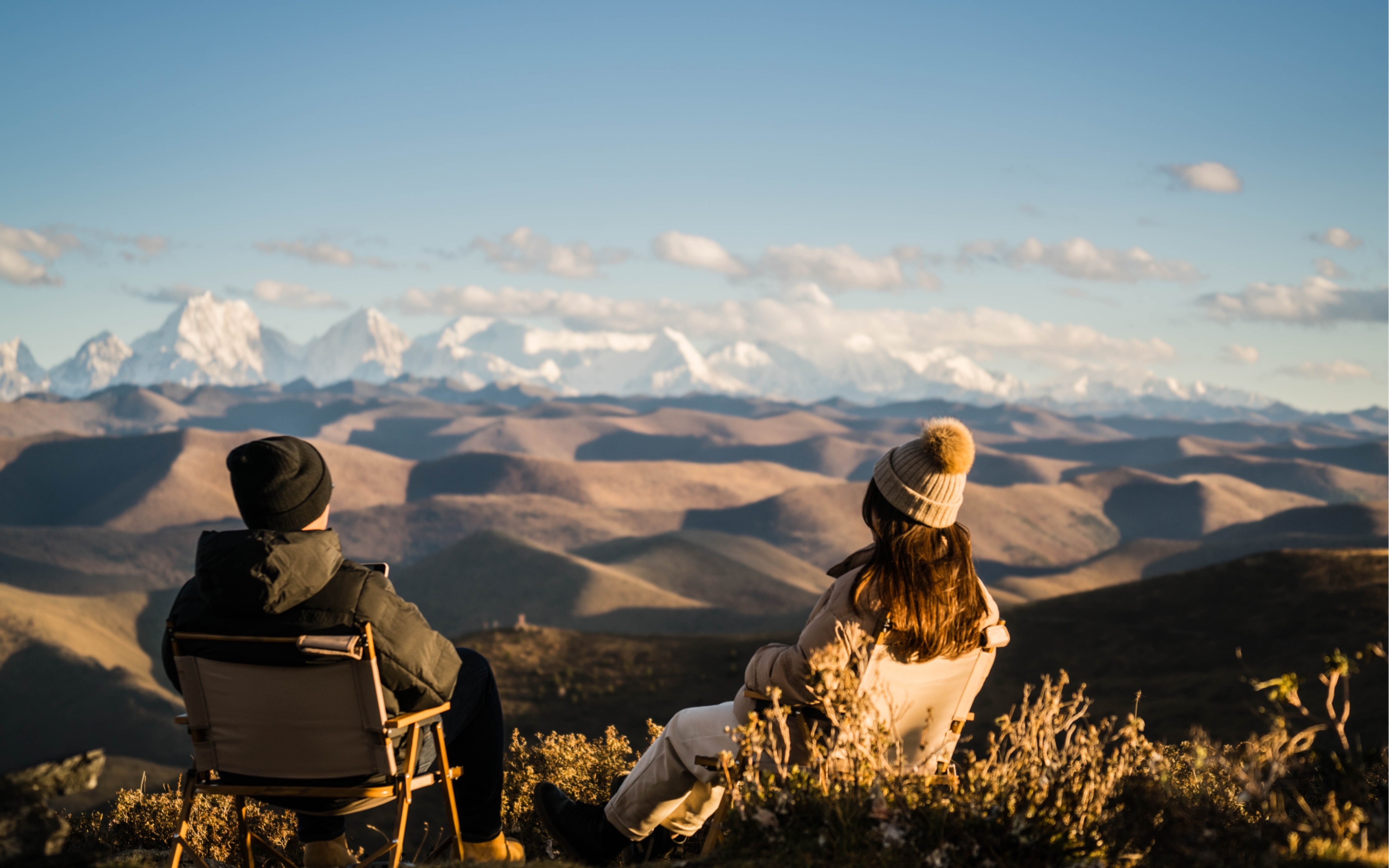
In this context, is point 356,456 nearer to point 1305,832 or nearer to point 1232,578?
point 1232,578

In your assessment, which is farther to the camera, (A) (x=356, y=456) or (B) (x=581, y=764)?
(A) (x=356, y=456)

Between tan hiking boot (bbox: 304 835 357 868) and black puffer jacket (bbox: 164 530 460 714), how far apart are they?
754 millimetres

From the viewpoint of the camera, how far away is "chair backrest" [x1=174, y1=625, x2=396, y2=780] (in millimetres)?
3033

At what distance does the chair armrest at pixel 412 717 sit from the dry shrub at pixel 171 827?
6.90 ft

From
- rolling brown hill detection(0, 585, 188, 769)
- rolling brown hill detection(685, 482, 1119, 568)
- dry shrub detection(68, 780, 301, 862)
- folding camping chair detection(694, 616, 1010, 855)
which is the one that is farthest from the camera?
rolling brown hill detection(685, 482, 1119, 568)

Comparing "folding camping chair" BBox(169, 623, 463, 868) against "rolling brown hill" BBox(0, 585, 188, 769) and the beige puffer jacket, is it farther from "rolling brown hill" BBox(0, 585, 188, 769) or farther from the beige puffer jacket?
"rolling brown hill" BBox(0, 585, 188, 769)

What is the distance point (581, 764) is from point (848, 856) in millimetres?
3560

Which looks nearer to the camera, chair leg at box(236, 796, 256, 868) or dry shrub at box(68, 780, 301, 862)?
chair leg at box(236, 796, 256, 868)

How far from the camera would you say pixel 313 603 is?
308 cm

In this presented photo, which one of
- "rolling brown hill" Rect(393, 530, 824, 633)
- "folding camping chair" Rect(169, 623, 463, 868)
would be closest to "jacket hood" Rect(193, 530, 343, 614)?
"folding camping chair" Rect(169, 623, 463, 868)

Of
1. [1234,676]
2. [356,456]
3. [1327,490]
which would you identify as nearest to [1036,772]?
[1234,676]

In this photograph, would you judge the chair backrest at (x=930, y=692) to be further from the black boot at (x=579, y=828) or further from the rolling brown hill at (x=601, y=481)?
the rolling brown hill at (x=601, y=481)

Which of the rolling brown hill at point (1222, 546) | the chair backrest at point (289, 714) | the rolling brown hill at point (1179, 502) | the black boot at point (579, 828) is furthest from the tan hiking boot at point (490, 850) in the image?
the rolling brown hill at point (1179, 502)

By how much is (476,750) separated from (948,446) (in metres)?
2.19
